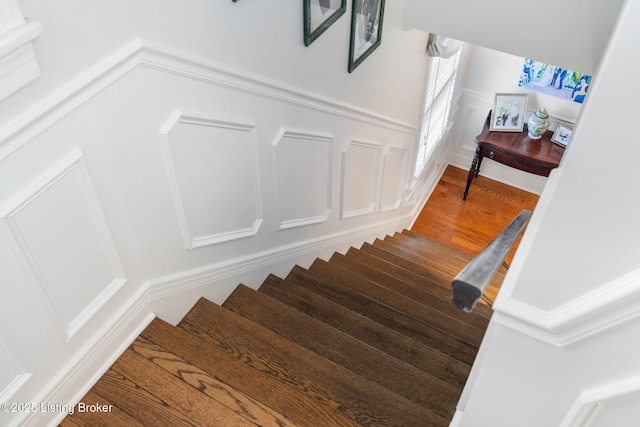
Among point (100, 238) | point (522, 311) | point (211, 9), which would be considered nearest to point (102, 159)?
point (100, 238)

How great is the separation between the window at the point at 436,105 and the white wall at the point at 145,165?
1.50 metres

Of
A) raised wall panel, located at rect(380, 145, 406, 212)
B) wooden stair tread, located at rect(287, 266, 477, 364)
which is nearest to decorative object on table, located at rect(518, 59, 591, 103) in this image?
raised wall panel, located at rect(380, 145, 406, 212)

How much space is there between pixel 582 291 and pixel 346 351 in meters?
1.48

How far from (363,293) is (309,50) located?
1.46 m

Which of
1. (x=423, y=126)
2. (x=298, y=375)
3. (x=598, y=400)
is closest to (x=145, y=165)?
(x=298, y=375)

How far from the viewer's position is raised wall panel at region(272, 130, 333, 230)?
2721 mm

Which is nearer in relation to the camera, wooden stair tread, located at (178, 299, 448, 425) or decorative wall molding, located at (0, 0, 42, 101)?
decorative wall molding, located at (0, 0, 42, 101)

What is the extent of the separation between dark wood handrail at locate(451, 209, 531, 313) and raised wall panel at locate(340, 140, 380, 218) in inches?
87.1

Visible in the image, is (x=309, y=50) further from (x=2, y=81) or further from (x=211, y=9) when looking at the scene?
(x=2, y=81)

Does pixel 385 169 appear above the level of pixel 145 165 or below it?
below

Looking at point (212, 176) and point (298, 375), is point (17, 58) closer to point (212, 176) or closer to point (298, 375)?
point (212, 176)

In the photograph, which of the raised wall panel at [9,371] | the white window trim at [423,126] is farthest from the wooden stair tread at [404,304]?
the raised wall panel at [9,371]

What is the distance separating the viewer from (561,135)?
201 inches

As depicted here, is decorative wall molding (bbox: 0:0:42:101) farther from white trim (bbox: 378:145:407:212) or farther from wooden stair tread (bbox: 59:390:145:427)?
white trim (bbox: 378:145:407:212)
